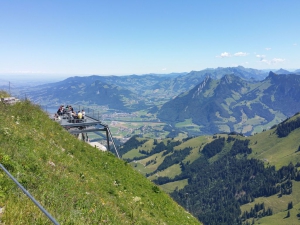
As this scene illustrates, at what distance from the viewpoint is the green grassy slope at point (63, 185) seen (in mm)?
9750

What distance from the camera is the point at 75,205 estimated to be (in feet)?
38.7

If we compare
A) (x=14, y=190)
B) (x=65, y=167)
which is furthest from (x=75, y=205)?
(x=65, y=167)

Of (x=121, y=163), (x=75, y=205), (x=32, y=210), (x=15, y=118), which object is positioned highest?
(x=15, y=118)

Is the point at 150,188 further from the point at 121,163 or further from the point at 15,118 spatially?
the point at 15,118

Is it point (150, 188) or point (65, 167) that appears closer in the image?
point (65, 167)

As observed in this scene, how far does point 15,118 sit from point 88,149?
7975mm

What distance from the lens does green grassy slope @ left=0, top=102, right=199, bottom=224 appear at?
9.75m

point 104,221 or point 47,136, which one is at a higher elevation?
point 47,136

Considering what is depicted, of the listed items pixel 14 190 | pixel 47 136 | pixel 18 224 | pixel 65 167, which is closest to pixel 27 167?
pixel 14 190

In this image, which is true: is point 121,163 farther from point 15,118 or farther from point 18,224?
point 18,224

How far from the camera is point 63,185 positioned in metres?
13.4

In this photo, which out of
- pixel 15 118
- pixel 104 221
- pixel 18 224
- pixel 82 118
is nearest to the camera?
pixel 18 224

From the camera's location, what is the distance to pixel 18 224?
800 cm

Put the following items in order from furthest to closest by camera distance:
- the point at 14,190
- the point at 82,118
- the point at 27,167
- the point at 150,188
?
the point at 82,118
the point at 150,188
the point at 27,167
the point at 14,190
